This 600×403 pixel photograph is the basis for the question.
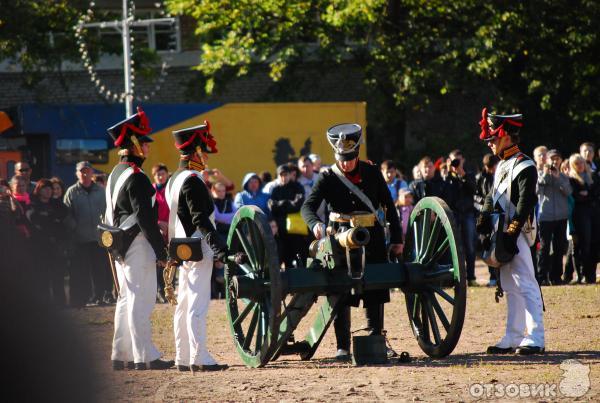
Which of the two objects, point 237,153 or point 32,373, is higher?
point 237,153

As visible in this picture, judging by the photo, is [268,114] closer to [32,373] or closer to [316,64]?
[316,64]

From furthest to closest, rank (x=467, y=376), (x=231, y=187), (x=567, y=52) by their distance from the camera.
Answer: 1. (x=567, y=52)
2. (x=231, y=187)
3. (x=467, y=376)

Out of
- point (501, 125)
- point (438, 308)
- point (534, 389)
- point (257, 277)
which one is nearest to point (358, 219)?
point (257, 277)

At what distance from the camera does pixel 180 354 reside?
8.94 m

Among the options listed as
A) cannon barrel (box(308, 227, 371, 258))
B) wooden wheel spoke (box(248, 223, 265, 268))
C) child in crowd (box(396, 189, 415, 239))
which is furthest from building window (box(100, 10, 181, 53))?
cannon barrel (box(308, 227, 371, 258))

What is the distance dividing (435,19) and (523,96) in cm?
288

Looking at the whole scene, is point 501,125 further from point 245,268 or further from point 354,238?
point 245,268

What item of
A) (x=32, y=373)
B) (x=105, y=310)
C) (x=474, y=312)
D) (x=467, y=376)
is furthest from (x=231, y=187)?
(x=32, y=373)

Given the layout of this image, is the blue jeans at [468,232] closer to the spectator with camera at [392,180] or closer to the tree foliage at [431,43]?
the spectator with camera at [392,180]

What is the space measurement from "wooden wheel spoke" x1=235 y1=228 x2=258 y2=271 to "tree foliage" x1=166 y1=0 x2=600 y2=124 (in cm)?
1720

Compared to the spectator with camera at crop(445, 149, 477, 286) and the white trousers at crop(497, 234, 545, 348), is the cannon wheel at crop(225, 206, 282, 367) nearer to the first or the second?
the white trousers at crop(497, 234, 545, 348)

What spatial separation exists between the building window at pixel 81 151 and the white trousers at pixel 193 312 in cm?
1149

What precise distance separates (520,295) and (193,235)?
2597 mm

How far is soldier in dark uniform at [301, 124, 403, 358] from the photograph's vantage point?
8.80 metres
